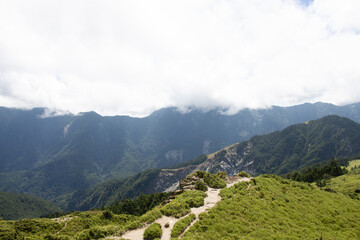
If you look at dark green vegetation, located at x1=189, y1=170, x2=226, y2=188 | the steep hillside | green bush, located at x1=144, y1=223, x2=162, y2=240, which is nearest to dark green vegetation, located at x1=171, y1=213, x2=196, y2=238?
the steep hillside

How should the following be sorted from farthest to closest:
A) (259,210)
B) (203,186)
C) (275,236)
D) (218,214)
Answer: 1. (203,186)
2. (259,210)
3. (218,214)
4. (275,236)

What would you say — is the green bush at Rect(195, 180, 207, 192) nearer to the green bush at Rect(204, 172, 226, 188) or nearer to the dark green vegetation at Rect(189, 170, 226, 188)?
the green bush at Rect(204, 172, 226, 188)

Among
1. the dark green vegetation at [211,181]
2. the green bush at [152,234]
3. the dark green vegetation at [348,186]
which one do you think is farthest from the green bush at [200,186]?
the dark green vegetation at [348,186]

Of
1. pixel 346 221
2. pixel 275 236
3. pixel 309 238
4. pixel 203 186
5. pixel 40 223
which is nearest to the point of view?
pixel 275 236

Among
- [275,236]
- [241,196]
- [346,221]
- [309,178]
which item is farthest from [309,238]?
[309,178]

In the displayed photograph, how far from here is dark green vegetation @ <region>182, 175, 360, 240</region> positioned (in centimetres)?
A: 2258

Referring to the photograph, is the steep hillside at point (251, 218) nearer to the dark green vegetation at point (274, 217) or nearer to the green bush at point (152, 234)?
the dark green vegetation at point (274, 217)

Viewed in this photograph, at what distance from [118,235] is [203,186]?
23.4 meters

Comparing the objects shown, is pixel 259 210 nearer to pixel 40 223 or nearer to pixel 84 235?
pixel 84 235

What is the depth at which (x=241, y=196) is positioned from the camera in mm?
33594

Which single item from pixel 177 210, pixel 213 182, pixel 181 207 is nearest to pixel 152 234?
pixel 177 210

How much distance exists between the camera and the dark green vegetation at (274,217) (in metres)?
22.6

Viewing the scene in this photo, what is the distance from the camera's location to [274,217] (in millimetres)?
28469

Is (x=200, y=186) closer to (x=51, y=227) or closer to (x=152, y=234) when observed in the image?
(x=152, y=234)
